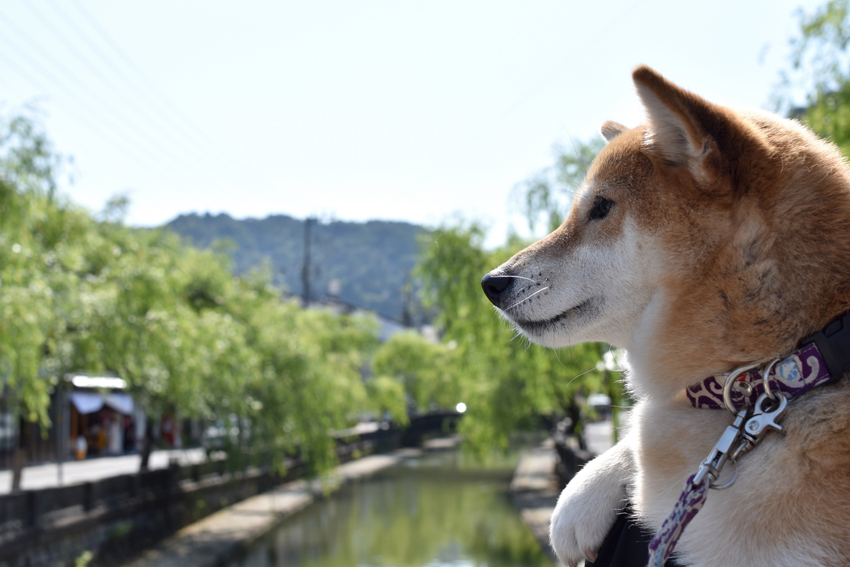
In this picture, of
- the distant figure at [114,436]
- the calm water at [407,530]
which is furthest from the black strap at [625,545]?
the distant figure at [114,436]

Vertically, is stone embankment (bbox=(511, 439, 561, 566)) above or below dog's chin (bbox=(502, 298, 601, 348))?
Answer: below

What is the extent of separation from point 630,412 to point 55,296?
8.14 m

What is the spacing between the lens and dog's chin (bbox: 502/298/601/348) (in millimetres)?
1705

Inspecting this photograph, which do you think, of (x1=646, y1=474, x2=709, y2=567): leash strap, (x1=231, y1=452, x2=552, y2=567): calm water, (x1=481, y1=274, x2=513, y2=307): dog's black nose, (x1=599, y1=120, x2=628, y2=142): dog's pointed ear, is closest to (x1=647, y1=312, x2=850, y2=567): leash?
(x1=646, y1=474, x2=709, y2=567): leash strap

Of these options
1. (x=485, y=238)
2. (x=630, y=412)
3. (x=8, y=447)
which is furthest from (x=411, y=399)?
(x=630, y=412)

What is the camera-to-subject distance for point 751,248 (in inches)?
56.3

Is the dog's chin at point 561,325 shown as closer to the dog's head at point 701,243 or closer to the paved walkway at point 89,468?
the dog's head at point 701,243

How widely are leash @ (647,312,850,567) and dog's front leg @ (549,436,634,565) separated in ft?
0.99

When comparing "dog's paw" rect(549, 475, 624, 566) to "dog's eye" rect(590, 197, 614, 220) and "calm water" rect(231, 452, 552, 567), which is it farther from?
"calm water" rect(231, 452, 552, 567)

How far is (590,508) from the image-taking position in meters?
1.61

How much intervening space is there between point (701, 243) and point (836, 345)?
342 millimetres

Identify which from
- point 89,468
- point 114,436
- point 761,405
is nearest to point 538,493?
point 89,468


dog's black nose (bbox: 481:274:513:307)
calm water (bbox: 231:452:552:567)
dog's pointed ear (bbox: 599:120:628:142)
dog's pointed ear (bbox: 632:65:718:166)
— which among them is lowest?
calm water (bbox: 231:452:552:567)

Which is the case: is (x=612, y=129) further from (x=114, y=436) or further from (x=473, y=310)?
(x=114, y=436)
